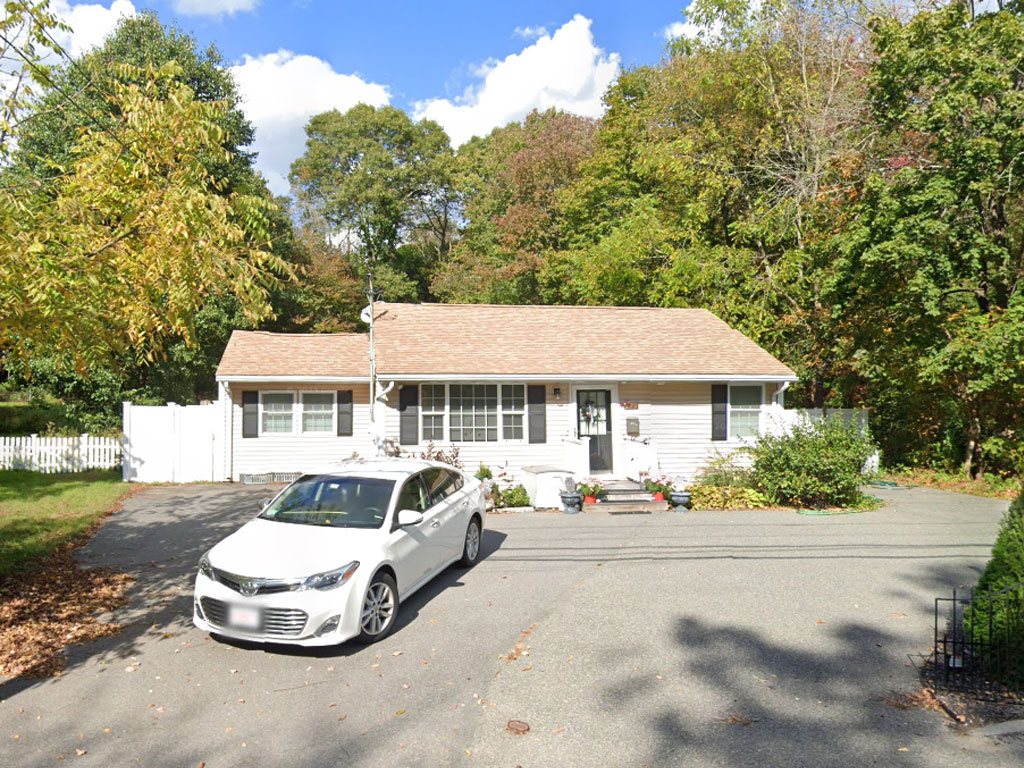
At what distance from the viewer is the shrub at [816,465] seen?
13.5 meters

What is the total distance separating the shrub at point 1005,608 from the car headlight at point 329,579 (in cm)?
511

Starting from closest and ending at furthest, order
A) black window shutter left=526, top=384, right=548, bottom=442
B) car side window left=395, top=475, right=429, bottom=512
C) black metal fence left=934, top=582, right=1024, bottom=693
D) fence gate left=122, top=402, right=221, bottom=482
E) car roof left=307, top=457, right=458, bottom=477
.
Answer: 1. black metal fence left=934, top=582, right=1024, bottom=693
2. car side window left=395, top=475, right=429, bottom=512
3. car roof left=307, top=457, right=458, bottom=477
4. black window shutter left=526, top=384, right=548, bottom=442
5. fence gate left=122, top=402, right=221, bottom=482

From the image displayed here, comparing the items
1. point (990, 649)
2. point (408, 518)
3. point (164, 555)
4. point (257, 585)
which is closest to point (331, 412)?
point (164, 555)

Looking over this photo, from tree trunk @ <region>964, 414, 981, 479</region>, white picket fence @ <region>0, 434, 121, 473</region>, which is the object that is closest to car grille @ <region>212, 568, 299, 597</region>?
white picket fence @ <region>0, 434, 121, 473</region>

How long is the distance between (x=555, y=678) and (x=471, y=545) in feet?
12.0

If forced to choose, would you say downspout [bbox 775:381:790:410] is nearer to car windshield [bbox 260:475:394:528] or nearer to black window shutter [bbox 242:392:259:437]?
car windshield [bbox 260:475:394:528]

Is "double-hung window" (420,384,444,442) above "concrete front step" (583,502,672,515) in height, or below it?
above

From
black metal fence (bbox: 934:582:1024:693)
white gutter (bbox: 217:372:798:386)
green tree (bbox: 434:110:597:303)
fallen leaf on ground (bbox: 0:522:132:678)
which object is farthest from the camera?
green tree (bbox: 434:110:597:303)

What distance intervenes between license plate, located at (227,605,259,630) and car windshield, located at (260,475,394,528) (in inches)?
49.8

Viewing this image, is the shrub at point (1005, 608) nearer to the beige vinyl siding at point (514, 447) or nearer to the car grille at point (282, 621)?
the car grille at point (282, 621)

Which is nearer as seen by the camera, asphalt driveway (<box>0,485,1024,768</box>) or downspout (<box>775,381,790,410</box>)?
asphalt driveway (<box>0,485,1024,768</box>)

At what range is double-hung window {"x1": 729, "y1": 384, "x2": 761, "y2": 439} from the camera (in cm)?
1667

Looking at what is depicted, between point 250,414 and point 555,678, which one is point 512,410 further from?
point 555,678

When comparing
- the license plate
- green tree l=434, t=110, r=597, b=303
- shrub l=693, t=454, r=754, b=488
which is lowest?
the license plate
